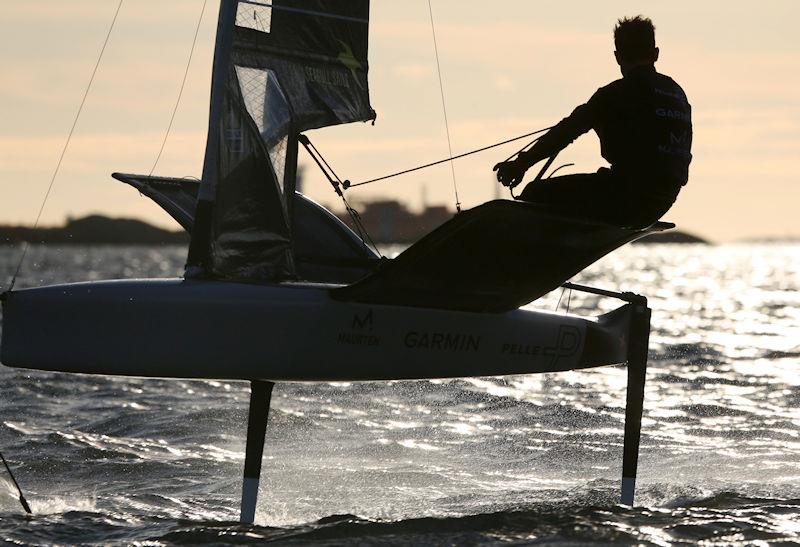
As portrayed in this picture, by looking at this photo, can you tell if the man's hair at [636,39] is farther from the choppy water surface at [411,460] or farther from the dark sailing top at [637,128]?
the choppy water surface at [411,460]

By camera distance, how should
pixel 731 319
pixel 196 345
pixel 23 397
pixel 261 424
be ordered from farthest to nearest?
pixel 731 319 → pixel 23 397 → pixel 261 424 → pixel 196 345

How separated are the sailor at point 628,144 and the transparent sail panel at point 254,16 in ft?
4.36

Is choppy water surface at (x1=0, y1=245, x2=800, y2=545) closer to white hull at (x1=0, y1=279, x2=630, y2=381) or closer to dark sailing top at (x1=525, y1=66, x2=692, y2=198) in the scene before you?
white hull at (x1=0, y1=279, x2=630, y2=381)

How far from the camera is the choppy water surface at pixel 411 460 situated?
19.6ft

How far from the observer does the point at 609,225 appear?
570 centimetres

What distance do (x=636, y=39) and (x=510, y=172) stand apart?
0.77 meters

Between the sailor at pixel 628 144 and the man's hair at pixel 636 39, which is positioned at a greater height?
the man's hair at pixel 636 39

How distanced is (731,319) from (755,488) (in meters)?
20.7

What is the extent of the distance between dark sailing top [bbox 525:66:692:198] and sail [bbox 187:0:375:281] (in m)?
1.25

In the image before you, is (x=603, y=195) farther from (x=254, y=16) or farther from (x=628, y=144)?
(x=254, y=16)

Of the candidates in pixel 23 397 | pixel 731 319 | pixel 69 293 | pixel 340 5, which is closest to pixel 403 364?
pixel 69 293

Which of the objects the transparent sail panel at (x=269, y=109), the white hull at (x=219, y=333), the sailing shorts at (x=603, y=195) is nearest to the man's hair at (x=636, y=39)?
the sailing shorts at (x=603, y=195)

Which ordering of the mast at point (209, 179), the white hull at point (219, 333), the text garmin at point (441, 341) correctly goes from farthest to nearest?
the text garmin at point (441, 341), the mast at point (209, 179), the white hull at point (219, 333)

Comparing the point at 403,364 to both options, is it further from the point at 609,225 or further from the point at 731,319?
the point at 731,319
